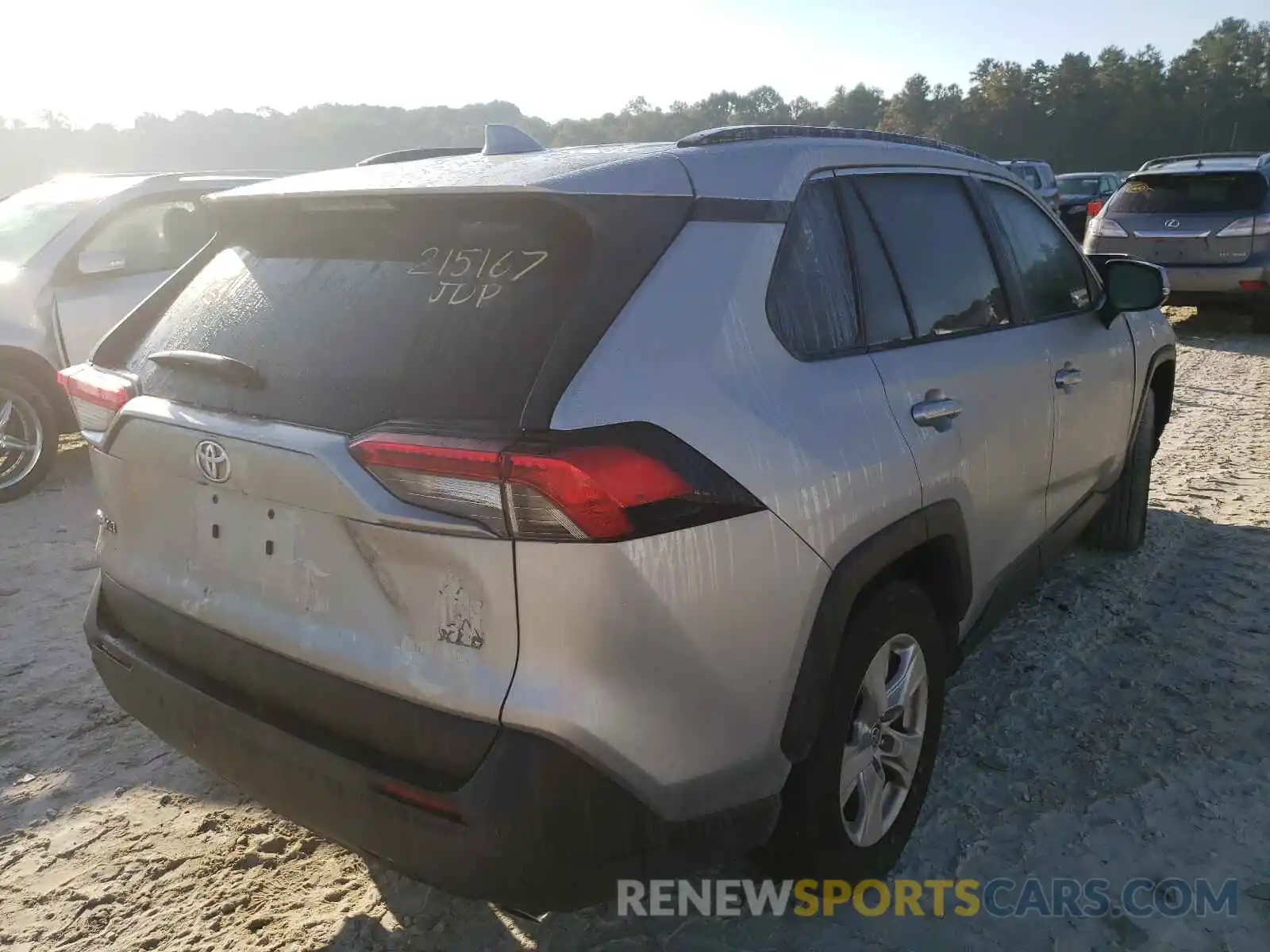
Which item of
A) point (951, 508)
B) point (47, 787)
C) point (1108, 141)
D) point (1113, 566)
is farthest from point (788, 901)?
point (1108, 141)

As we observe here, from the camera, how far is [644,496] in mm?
1723

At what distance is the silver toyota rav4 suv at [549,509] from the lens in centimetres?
170

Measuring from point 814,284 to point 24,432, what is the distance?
18.2 ft

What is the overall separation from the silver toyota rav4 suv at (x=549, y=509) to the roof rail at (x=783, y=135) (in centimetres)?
1

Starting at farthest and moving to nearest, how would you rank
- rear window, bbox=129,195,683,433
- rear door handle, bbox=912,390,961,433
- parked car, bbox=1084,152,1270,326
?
parked car, bbox=1084,152,1270,326, rear door handle, bbox=912,390,961,433, rear window, bbox=129,195,683,433

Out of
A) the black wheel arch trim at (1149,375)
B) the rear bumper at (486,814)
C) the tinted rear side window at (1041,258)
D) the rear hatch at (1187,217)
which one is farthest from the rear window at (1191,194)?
the rear bumper at (486,814)

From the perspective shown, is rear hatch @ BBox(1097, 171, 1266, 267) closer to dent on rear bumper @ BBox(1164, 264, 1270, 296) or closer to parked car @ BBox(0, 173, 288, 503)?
dent on rear bumper @ BBox(1164, 264, 1270, 296)

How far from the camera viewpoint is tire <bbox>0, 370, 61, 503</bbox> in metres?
5.89

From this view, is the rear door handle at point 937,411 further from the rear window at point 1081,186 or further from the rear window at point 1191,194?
the rear window at point 1081,186

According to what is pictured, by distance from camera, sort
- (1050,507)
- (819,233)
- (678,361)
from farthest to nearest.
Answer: (1050,507), (819,233), (678,361)

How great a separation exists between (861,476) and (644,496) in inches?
26.3

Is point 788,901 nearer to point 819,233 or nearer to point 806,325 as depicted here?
point 806,325

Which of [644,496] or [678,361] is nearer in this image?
[644,496]

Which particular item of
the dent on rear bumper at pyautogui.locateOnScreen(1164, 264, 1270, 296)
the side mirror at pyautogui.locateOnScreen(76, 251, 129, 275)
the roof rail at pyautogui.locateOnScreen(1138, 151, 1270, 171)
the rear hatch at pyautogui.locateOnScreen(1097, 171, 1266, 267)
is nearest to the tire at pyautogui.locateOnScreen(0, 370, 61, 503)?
the side mirror at pyautogui.locateOnScreen(76, 251, 129, 275)
